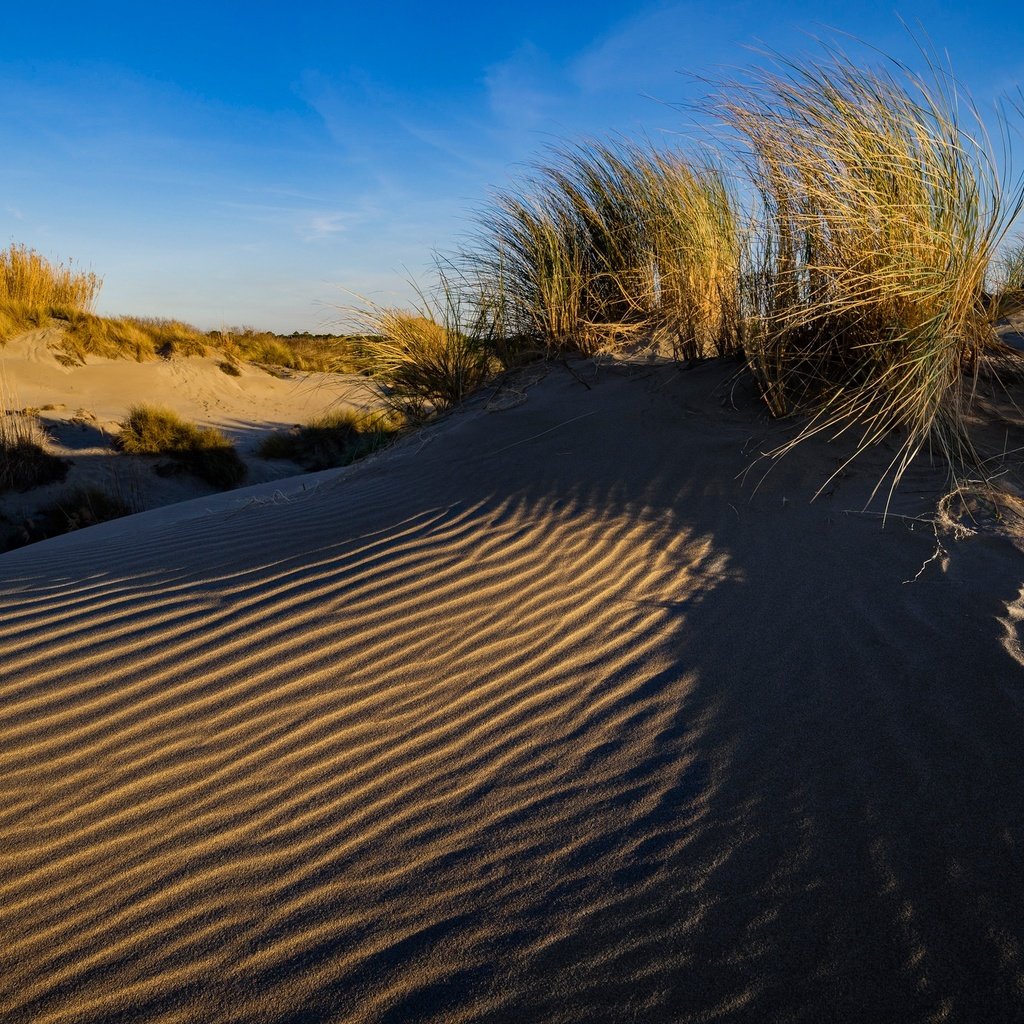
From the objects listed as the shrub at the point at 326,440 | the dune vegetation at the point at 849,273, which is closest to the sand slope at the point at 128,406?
the shrub at the point at 326,440

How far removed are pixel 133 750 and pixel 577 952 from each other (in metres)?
1.53

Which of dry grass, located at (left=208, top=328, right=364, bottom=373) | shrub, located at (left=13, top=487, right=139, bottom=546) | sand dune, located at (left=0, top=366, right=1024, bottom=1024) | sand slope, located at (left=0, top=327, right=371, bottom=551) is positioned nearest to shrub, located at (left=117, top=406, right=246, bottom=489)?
sand slope, located at (left=0, top=327, right=371, bottom=551)

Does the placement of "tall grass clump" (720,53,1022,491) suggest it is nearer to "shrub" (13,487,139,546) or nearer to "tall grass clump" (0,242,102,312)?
"shrub" (13,487,139,546)

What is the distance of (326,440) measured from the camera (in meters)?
13.4

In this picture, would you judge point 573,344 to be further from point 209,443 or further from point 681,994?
point 209,443

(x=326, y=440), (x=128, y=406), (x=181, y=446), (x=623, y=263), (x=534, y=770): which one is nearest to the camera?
(x=534, y=770)

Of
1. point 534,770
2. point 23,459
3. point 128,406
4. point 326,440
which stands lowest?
point 534,770

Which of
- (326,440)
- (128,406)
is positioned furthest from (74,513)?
(128,406)

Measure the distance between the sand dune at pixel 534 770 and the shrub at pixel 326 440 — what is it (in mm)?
8779

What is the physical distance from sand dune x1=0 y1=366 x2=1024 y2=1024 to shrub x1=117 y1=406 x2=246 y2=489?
7609 mm

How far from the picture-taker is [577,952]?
Answer: 186 centimetres

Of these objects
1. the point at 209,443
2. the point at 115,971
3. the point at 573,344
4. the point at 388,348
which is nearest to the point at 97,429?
the point at 209,443

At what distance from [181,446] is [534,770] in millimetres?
10595

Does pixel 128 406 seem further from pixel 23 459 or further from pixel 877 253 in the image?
pixel 877 253
